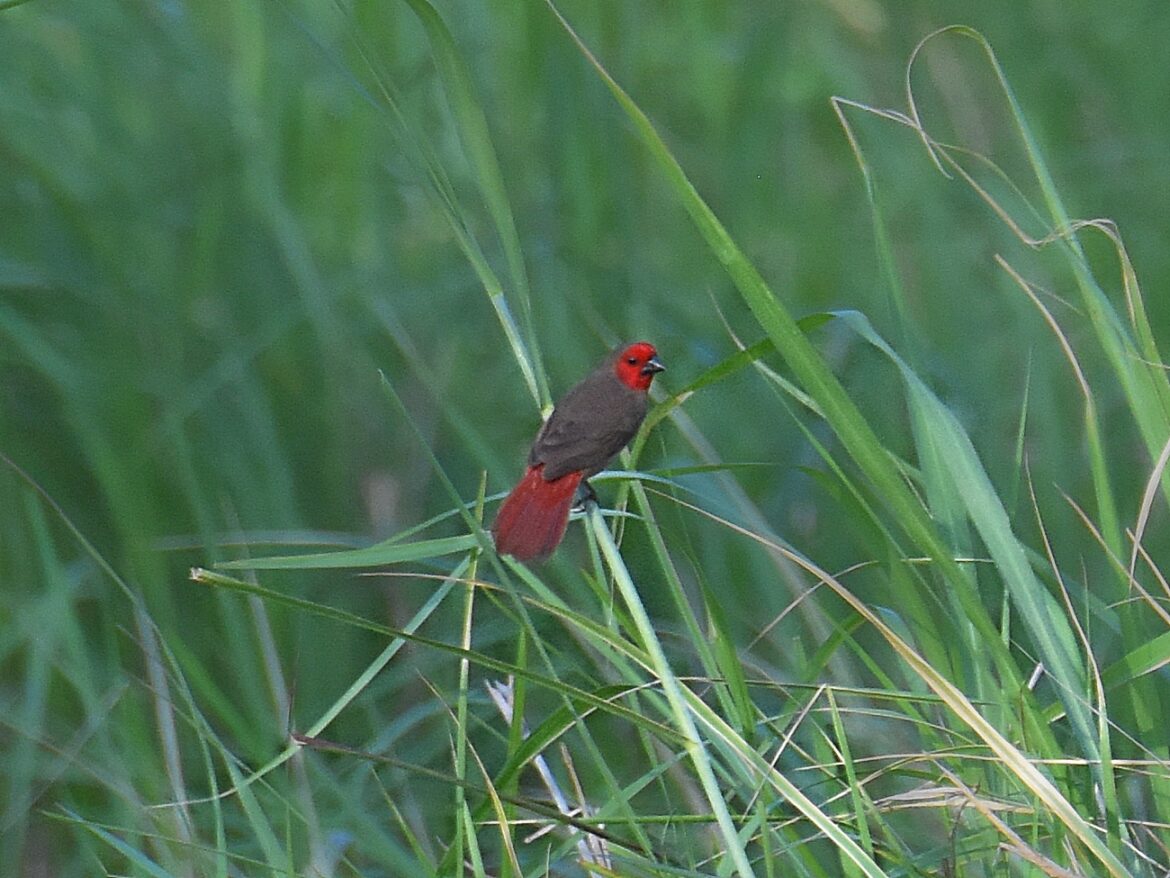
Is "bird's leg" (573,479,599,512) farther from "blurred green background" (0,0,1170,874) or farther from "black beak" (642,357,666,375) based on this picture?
"black beak" (642,357,666,375)

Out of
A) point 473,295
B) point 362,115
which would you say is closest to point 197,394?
point 473,295

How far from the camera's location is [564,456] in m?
2.19

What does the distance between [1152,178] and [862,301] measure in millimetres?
643

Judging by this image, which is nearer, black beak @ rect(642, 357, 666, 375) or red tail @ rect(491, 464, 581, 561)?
red tail @ rect(491, 464, 581, 561)

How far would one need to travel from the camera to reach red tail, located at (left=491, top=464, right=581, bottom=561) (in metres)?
2.06

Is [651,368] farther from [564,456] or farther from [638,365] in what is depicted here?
[564,456]

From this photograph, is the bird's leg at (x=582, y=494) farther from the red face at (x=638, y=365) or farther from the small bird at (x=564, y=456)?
the red face at (x=638, y=365)

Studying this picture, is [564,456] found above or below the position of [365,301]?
below

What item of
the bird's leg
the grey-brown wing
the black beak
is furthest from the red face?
the bird's leg

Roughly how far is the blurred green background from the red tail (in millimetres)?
93

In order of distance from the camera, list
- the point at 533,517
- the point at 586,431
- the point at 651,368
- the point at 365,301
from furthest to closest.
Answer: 1. the point at 365,301
2. the point at 651,368
3. the point at 586,431
4. the point at 533,517

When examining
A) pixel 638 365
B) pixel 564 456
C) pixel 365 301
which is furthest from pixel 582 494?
pixel 365 301

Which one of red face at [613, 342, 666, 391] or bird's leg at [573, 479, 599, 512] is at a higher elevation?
red face at [613, 342, 666, 391]

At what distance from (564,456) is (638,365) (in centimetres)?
39
